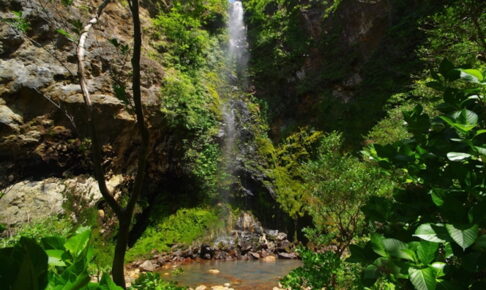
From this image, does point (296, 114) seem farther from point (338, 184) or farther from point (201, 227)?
point (338, 184)

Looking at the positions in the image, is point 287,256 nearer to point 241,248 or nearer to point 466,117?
point 241,248

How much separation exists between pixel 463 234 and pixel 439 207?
0.11 m

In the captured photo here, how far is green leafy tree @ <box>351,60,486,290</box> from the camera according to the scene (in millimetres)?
809

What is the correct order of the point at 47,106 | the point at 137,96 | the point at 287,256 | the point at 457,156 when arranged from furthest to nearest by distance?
the point at 287,256 < the point at 47,106 < the point at 137,96 < the point at 457,156

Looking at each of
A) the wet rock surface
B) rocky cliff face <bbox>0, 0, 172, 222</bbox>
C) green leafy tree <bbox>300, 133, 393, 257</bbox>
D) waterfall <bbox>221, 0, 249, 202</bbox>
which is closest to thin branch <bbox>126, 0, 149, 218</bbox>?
Answer: green leafy tree <bbox>300, 133, 393, 257</bbox>

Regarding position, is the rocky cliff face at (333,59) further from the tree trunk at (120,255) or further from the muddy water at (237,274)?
the tree trunk at (120,255)

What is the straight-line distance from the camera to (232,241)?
47.2ft

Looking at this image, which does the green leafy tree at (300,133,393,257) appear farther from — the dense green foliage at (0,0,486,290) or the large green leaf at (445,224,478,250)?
the large green leaf at (445,224,478,250)

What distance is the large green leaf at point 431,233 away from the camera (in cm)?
82

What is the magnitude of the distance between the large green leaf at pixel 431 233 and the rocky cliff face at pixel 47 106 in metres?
8.52

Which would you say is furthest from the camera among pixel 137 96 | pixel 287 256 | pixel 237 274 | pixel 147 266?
pixel 287 256

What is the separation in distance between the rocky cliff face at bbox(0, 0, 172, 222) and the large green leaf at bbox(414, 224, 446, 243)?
8524 mm

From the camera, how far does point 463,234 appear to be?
2.56 ft

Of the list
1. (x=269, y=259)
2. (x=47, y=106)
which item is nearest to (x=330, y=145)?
(x=269, y=259)
